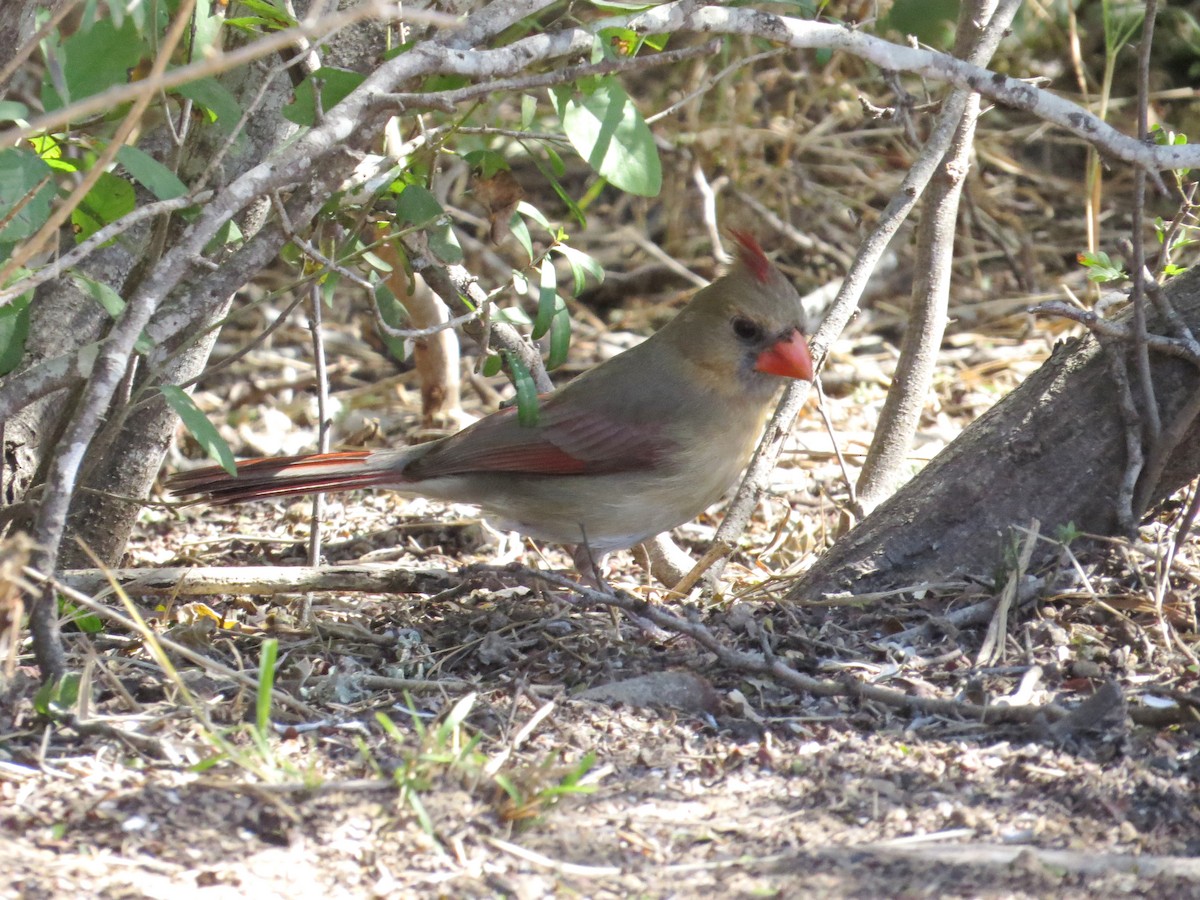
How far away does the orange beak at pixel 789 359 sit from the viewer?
327 cm

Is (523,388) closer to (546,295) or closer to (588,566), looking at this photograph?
(546,295)

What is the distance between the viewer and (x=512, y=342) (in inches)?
130

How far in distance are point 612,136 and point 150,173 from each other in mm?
764

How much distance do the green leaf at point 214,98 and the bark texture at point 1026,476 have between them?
1468 millimetres

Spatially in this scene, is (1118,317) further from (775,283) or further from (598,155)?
(598,155)

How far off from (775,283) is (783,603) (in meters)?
0.87

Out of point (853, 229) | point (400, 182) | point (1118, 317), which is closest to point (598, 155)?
point (400, 182)

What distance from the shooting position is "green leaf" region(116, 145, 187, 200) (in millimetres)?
2113

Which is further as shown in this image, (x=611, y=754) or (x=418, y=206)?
(x=418, y=206)

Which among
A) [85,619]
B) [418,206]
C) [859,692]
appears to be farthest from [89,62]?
[859,692]

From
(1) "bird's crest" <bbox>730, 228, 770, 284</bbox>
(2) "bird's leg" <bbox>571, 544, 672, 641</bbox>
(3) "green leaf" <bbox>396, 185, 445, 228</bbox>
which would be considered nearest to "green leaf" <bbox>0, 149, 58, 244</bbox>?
(3) "green leaf" <bbox>396, 185, 445, 228</bbox>

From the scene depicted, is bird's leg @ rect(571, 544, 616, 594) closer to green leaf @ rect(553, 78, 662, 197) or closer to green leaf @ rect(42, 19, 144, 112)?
green leaf @ rect(553, 78, 662, 197)

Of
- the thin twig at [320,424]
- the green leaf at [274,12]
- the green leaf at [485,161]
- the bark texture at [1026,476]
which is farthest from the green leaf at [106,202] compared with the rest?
the bark texture at [1026,476]

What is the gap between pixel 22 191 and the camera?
2.11m
